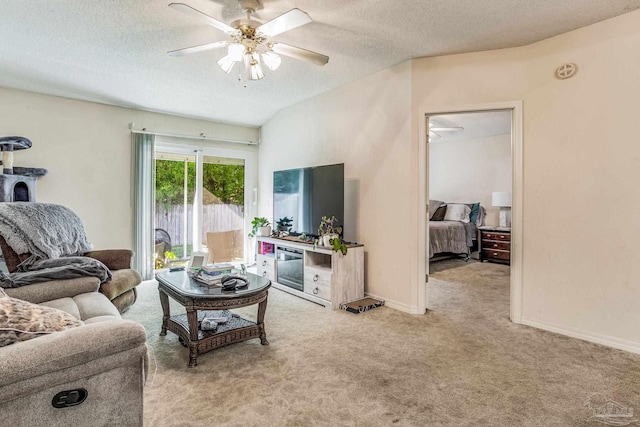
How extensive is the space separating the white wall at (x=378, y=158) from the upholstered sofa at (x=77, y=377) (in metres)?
2.68

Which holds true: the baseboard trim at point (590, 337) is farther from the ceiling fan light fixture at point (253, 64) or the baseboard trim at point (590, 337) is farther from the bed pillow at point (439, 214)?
the bed pillow at point (439, 214)

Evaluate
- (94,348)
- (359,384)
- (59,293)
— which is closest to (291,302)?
(359,384)

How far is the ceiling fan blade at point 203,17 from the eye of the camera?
1.96m

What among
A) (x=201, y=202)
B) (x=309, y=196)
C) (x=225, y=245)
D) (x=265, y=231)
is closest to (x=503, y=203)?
(x=309, y=196)

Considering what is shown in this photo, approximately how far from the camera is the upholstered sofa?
3.51ft

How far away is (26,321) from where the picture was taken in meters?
1.20

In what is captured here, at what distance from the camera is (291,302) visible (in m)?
3.76

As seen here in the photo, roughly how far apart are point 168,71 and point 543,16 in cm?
346

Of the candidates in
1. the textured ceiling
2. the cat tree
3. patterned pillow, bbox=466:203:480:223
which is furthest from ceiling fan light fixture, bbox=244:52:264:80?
patterned pillow, bbox=466:203:480:223

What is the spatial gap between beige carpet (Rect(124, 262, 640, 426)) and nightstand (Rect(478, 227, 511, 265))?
3028mm

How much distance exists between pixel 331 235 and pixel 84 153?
3.37 m

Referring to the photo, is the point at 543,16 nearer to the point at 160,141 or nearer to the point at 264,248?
the point at 264,248

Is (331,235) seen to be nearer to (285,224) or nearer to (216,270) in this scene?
(285,224)

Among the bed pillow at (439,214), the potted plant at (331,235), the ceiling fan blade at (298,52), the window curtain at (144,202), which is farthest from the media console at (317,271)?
the bed pillow at (439,214)
